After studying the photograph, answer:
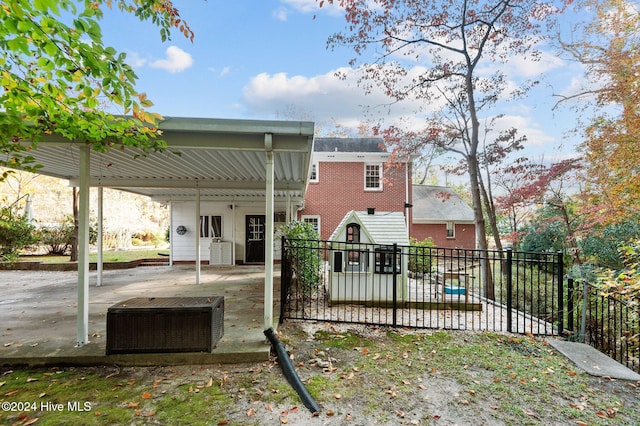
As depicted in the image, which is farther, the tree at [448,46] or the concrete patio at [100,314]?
the tree at [448,46]

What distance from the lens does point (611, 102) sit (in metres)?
10.3

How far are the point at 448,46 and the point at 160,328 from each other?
1225cm

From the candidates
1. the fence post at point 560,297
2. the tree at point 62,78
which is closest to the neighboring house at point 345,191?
the fence post at point 560,297

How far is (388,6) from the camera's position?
410 inches

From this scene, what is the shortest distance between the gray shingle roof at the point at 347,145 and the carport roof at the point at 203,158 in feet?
26.5

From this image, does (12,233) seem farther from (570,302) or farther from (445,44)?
(445,44)

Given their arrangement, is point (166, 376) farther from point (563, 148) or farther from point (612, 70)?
point (563, 148)

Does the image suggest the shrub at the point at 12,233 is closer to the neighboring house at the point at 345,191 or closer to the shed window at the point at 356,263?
the neighboring house at the point at 345,191

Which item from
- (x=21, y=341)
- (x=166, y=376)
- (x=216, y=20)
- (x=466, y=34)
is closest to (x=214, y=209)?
(x=216, y=20)

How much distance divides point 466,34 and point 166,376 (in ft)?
42.4

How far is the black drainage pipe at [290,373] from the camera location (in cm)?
289

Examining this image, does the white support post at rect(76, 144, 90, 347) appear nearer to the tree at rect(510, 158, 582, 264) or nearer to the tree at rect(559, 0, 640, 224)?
the tree at rect(559, 0, 640, 224)

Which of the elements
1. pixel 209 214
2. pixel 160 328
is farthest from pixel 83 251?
pixel 209 214

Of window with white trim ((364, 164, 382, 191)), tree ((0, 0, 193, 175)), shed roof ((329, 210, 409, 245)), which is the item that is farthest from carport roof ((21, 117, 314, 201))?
window with white trim ((364, 164, 382, 191))
